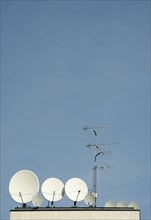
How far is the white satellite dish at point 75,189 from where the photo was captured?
63.2 meters

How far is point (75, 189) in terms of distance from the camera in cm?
6347

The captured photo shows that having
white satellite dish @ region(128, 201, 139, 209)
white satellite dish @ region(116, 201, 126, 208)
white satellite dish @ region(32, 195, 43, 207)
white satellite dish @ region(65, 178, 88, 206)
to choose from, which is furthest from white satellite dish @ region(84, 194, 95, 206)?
white satellite dish @ region(32, 195, 43, 207)

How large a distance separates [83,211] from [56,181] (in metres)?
4.92

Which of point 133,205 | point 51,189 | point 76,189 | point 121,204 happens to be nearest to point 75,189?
point 76,189

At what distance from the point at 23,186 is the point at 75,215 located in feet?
19.3

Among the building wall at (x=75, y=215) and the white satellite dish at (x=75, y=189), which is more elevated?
the white satellite dish at (x=75, y=189)

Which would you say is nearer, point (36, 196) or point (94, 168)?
point (36, 196)

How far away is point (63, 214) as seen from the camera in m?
60.5

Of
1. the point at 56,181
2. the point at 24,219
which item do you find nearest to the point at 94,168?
the point at 56,181

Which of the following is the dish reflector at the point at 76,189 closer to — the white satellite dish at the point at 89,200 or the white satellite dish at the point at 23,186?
the white satellite dish at the point at 89,200

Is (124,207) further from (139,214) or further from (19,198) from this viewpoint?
(19,198)

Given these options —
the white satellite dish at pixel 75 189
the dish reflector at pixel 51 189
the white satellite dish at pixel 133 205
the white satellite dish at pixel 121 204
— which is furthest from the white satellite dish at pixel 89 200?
the white satellite dish at pixel 133 205

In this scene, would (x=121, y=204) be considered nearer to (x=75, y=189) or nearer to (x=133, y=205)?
(x=133, y=205)

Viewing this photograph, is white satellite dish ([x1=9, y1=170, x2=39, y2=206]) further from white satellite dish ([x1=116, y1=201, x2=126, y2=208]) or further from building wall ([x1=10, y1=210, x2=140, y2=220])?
white satellite dish ([x1=116, y1=201, x2=126, y2=208])
